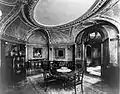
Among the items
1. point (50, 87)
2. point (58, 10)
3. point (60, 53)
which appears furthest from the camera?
point (50, 87)

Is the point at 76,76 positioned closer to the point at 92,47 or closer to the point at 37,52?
the point at 92,47

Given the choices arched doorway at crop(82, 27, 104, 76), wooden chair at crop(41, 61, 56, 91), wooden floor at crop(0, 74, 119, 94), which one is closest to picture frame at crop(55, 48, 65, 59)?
wooden chair at crop(41, 61, 56, 91)

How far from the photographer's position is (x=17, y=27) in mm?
1130

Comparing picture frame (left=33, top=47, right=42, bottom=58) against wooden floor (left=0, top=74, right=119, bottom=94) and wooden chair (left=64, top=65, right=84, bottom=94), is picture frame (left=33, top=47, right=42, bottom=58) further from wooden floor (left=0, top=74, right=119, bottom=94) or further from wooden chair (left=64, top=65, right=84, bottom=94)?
wooden chair (left=64, top=65, right=84, bottom=94)

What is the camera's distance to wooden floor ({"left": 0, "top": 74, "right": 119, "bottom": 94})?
1.16m

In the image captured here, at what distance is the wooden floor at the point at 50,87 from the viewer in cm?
116

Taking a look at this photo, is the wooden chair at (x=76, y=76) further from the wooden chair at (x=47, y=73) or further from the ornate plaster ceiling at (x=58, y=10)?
the ornate plaster ceiling at (x=58, y=10)

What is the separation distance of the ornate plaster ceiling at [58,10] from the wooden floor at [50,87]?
2.34 feet

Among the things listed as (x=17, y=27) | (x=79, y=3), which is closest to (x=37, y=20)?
(x=17, y=27)

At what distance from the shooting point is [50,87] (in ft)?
4.22

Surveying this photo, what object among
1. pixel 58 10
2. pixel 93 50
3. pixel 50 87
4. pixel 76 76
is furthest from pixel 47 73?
pixel 58 10

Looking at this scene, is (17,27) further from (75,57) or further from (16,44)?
(75,57)

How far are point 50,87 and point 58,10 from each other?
98cm

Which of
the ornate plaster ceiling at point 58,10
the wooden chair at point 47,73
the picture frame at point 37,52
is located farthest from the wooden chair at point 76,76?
the ornate plaster ceiling at point 58,10
